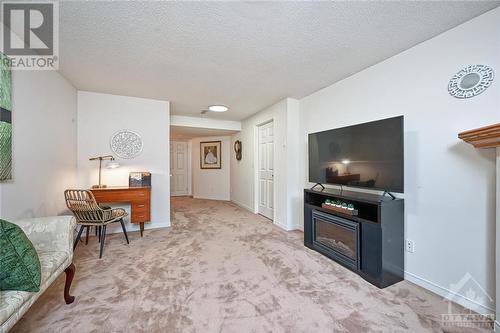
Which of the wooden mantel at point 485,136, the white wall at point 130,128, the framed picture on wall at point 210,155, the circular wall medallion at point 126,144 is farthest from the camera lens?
the framed picture on wall at point 210,155

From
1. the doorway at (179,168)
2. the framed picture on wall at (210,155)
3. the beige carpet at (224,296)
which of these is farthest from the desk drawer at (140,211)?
the doorway at (179,168)

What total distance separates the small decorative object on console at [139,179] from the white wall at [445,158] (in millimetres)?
3341

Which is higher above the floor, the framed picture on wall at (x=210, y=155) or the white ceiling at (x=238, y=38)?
the white ceiling at (x=238, y=38)

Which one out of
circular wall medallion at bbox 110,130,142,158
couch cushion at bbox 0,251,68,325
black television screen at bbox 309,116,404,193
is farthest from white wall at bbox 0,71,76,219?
black television screen at bbox 309,116,404,193

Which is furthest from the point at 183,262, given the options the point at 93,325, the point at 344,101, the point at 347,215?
the point at 344,101

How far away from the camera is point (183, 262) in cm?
235

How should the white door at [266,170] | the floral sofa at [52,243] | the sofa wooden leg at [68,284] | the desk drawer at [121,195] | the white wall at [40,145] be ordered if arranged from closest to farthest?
the floral sofa at [52,243], the sofa wooden leg at [68,284], the white wall at [40,145], the desk drawer at [121,195], the white door at [266,170]

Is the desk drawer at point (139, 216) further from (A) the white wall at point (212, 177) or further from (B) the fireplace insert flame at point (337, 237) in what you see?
(A) the white wall at point (212, 177)

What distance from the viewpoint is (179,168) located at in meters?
7.28

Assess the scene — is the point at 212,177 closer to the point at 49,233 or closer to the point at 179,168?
the point at 179,168

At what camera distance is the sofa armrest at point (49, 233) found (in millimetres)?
1532

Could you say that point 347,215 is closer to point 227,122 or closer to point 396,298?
point 396,298

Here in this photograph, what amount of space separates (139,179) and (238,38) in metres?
2.62

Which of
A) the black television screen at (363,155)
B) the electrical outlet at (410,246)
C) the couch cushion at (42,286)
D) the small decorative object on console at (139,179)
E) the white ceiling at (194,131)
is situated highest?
the white ceiling at (194,131)
